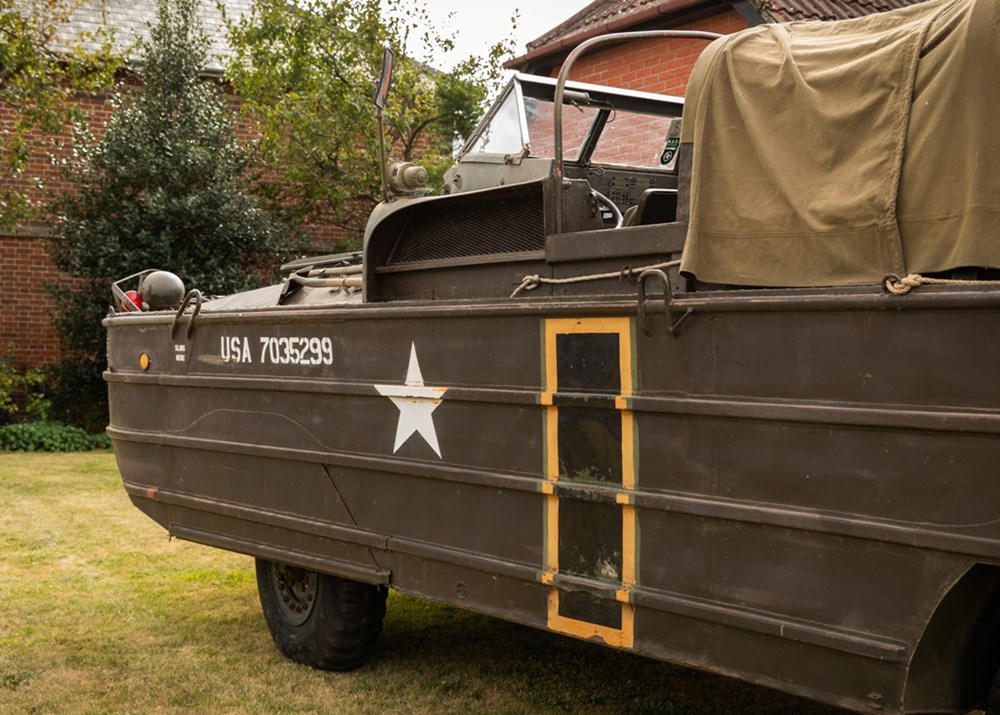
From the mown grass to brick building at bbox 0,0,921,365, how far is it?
5303 millimetres

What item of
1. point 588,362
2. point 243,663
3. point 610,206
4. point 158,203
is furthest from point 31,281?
point 588,362

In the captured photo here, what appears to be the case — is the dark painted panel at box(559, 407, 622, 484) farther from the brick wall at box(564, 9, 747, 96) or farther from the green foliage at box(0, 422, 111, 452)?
the green foliage at box(0, 422, 111, 452)

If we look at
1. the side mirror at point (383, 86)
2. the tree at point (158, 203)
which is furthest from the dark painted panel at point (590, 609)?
the tree at point (158, 203)

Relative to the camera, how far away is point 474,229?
14.6 ft

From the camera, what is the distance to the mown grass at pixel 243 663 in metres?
4.80

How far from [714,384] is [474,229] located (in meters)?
1.45

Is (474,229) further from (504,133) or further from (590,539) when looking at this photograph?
(590,539)

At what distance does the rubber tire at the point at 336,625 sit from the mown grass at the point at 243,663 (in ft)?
0.24

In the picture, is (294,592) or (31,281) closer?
(294,592)

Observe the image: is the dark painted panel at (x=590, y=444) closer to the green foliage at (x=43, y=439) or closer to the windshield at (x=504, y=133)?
the windshield at (x=504, y=133)

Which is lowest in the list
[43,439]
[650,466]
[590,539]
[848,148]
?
[43,439]

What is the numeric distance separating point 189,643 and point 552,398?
2.93 meters

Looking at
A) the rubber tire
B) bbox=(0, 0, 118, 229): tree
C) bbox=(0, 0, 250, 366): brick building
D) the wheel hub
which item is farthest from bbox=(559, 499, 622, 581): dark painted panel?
bbox=(0, 0, 250, 366): brick building

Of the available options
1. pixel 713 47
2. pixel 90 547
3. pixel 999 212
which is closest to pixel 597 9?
pixel 90 547
